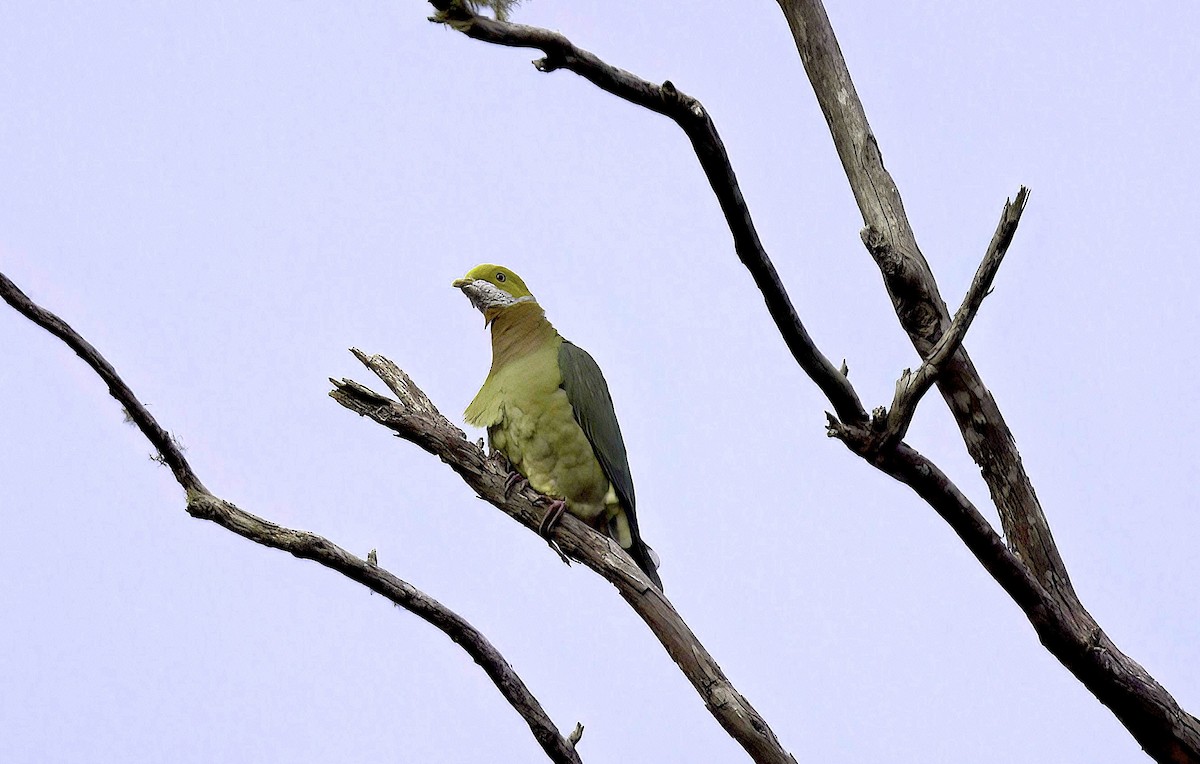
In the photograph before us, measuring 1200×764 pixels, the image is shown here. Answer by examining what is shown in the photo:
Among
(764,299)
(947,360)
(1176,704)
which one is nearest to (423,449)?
(764,299)

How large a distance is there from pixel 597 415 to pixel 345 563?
1.61 m

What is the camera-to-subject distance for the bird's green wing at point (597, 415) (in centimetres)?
552

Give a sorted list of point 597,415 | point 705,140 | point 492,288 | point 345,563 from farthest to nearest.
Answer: point 492,288, point 597,415, point 345,563, point 705,140

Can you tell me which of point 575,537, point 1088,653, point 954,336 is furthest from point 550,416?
point 1088,653

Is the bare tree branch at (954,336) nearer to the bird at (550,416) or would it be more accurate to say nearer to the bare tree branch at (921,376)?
the bare tree branch at (921,376)

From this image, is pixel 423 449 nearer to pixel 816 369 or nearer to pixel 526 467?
pixel 526 467

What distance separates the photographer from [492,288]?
586cm

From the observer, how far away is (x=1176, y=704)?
4.57m

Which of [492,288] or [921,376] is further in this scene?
[492,288]

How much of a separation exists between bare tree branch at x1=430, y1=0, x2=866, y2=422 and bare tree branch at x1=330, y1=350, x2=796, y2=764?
1146 millimetres

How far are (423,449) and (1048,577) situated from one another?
2779 millimetres

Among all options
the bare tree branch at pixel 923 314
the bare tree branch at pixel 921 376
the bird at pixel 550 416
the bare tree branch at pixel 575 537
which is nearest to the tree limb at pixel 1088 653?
the bare tree branch at pixel 921 376

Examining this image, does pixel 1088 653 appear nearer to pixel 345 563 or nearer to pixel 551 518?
pixel 551 518

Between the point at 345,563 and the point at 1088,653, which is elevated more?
the point at 1088,653
